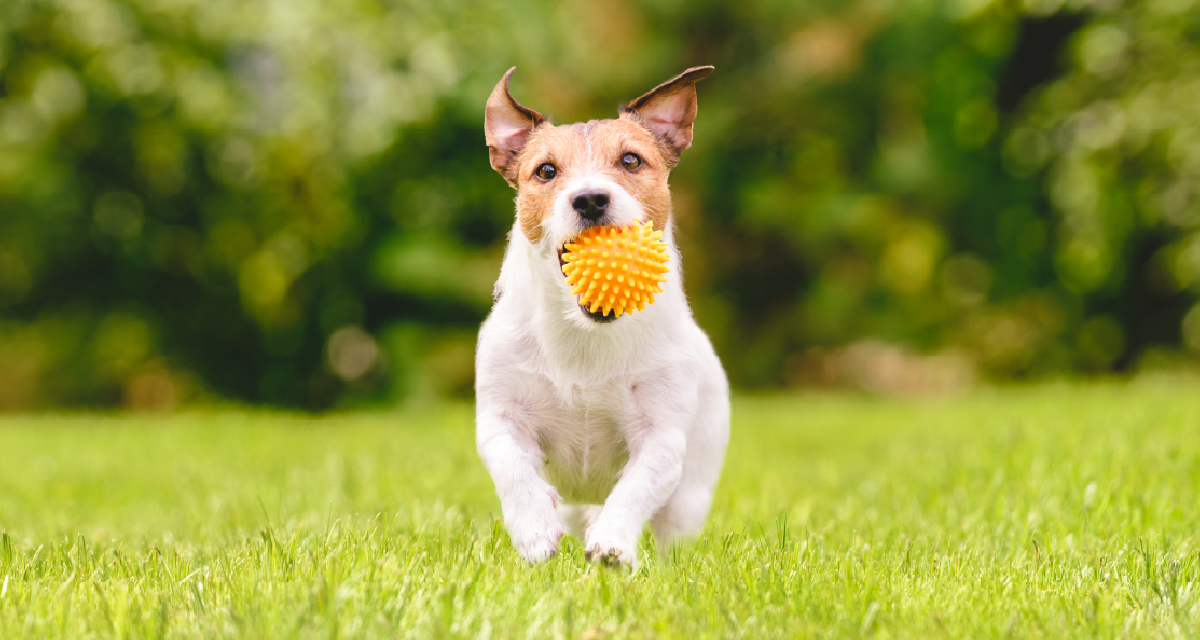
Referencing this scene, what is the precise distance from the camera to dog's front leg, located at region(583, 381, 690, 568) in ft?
9.91

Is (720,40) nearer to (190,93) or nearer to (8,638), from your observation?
(190,93)

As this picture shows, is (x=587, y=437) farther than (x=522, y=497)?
Yes

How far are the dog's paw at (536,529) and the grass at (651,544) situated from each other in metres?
0.06

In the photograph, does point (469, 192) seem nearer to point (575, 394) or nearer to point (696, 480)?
point (696, 480)

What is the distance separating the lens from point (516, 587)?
2.81 meters

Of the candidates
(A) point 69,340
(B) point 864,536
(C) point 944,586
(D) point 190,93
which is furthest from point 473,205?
(C) point 944,586

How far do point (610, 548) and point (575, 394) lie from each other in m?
0.60

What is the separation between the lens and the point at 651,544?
142 inches

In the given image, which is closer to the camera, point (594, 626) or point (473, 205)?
point (594, 626)

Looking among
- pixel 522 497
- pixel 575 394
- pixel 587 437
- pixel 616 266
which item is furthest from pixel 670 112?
pixel 522 497

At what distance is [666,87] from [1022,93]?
43.0 feet

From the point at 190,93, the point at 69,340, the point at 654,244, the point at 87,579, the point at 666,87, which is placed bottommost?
the point at 69,340

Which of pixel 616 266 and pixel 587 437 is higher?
pixel 616 266

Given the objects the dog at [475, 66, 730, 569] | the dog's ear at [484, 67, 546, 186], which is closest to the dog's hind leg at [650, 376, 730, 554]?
the dog at [475, 66, 730, 569]
